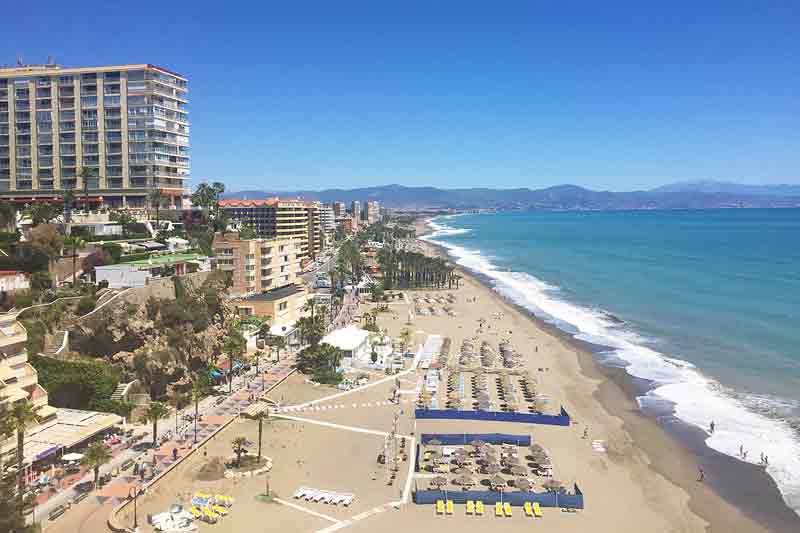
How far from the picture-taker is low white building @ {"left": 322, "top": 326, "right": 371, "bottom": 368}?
2069 inches

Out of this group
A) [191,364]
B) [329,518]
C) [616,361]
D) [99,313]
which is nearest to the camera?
[329,518]

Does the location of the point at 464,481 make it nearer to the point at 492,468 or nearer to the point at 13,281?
the point at 492,468

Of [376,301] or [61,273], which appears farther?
[376,301]

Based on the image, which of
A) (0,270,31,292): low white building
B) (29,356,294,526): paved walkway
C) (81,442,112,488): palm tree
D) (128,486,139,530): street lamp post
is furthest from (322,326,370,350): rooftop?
(81,442,112,488): palm tree

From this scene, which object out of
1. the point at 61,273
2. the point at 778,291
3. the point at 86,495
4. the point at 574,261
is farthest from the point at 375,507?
the point at 574,261

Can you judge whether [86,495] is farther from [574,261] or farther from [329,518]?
[574,261]

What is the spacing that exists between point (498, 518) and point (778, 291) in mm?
78023

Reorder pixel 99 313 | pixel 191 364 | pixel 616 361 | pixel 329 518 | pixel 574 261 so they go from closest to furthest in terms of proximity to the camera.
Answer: pixel 329 518 → pixel 99 313 → pixel 191 364 → pixel 616 361 → pixel 574 261

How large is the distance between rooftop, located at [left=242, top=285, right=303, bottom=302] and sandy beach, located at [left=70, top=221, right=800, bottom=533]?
15.1 m

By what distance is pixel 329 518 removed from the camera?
2731 cm

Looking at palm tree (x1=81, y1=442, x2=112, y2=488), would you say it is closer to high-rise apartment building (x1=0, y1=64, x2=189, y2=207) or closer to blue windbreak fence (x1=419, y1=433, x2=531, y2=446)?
blue windbreak fence (x1=419, y1=433, x2=531, y2=446)

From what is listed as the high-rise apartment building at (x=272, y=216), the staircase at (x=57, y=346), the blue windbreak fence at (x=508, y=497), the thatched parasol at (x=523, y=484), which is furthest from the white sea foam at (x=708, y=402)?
the high-rise apartment building at (x=272, y=216)

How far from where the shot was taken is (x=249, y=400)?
42.0m

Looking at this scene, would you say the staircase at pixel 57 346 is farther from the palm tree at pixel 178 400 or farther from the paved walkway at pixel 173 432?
the palm tree at pixel 178 400
